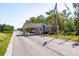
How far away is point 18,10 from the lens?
7.20 metres

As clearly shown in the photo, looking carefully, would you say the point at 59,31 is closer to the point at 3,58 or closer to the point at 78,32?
the point at 78,32

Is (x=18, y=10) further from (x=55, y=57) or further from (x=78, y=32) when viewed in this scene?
(x=78, y=32)

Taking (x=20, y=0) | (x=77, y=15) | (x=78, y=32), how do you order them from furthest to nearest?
(x=78, y=32)
(x=77, y=15)
(x=20, y=0)

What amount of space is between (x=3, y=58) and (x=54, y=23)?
8.93 metres

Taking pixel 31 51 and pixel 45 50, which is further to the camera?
pixel 45 50

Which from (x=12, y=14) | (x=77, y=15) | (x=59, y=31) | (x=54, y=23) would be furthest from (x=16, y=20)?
(x=59, y=31)

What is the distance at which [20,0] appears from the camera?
6.19 metres

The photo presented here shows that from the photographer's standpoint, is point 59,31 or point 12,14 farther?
point 59,31

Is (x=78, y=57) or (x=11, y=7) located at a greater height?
(x=11, y=7)

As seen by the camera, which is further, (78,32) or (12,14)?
(78,32)

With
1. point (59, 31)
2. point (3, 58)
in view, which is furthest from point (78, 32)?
point (3, 58)

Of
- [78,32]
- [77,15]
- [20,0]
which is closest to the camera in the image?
[20,0]

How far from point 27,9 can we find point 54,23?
6936 millimetres

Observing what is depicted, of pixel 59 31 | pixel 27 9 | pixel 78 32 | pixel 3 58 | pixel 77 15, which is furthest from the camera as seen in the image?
pixel 59 31
